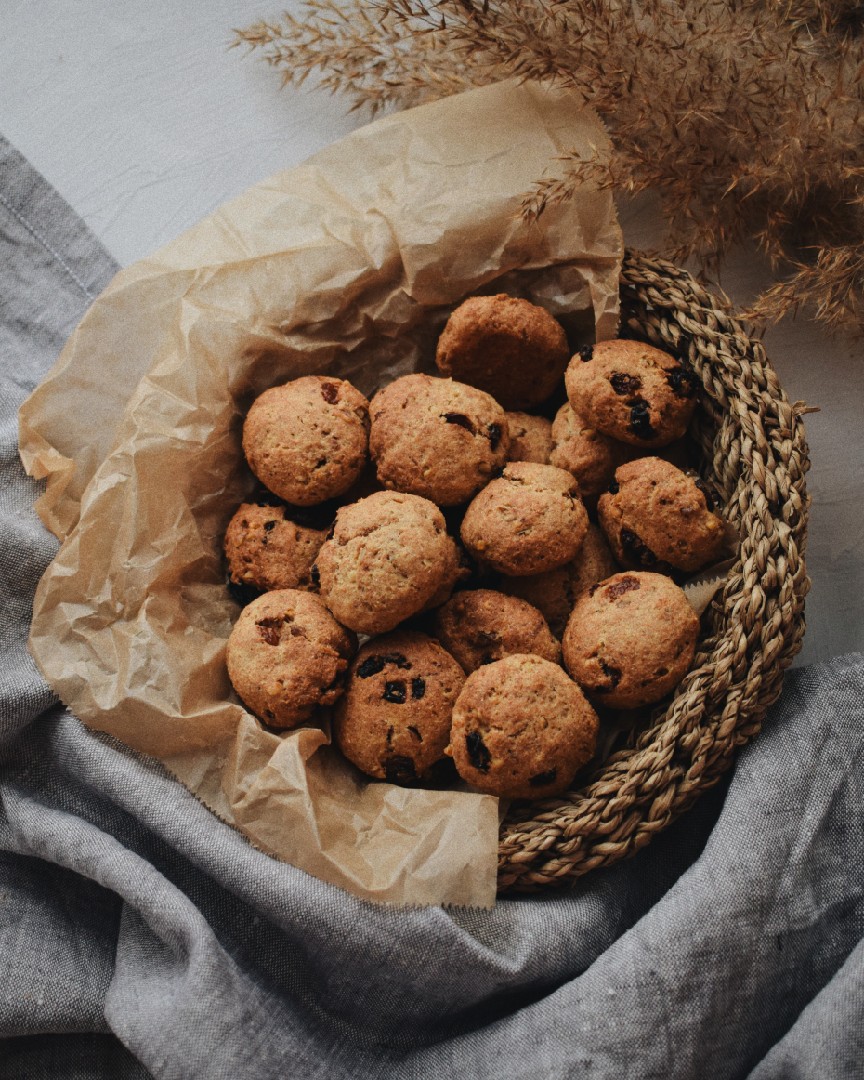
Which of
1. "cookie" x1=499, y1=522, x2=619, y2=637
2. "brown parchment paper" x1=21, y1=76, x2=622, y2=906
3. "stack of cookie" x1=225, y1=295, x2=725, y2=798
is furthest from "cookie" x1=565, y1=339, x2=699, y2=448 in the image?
"cookie" x1=499, y1=522, x2=619, y2=637

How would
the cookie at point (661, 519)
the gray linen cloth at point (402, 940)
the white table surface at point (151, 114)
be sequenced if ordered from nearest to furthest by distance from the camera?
the gray linen cloth at point (402, 940) < the cookie at point (661, 519) < the white table surface at point (151, 114)

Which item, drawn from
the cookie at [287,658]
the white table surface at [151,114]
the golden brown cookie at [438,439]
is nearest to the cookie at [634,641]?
the golden brown cookie at [438,439]

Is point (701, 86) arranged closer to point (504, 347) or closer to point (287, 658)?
point (504, 347)

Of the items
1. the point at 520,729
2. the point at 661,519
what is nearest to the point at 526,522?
the point at 661,519

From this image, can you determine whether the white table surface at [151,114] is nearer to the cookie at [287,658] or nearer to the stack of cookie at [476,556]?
the stack of cookie at [476,556]

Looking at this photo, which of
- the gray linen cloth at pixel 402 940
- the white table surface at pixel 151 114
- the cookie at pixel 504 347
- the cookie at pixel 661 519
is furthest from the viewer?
the white table surface at pixel 151 114

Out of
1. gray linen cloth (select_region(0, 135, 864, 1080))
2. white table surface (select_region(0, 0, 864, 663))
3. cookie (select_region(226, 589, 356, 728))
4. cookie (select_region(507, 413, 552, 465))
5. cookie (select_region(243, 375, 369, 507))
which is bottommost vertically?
gray linen cloth (select_region(0, 135, 864, 1080))

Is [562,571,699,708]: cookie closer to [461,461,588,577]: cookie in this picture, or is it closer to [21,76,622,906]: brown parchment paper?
[461,461,588,577]: cookie
